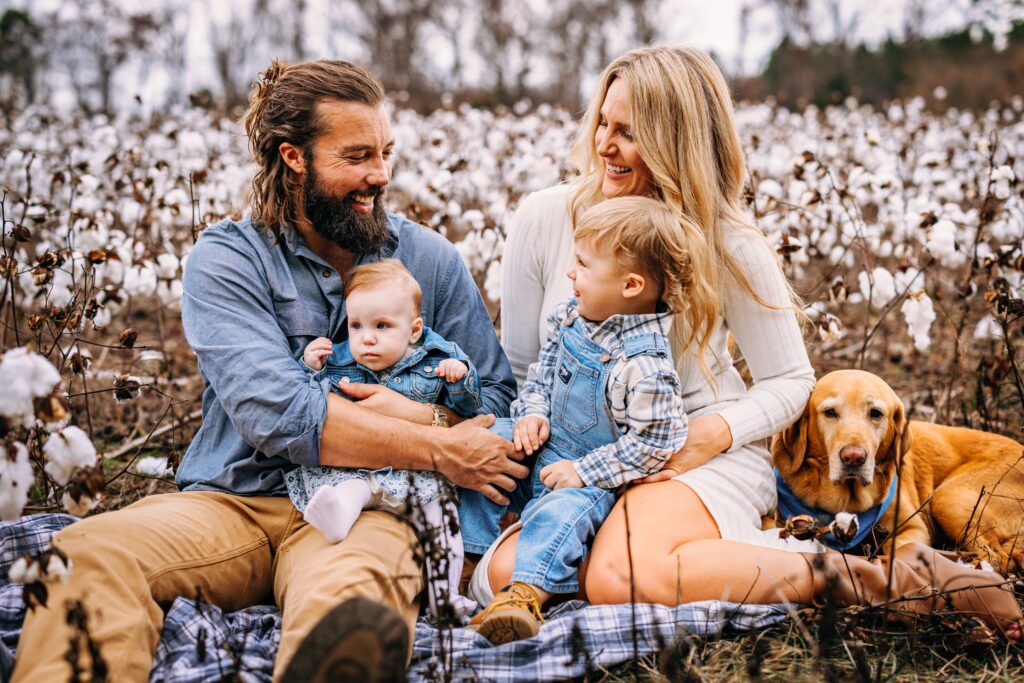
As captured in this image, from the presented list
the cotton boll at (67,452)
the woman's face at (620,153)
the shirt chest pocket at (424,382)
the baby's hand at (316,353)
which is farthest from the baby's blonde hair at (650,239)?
the cotton boll at (67,452)

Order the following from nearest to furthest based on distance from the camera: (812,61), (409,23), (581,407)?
(581,407), (409,23), (812,61)

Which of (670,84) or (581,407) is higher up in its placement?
(670,84)

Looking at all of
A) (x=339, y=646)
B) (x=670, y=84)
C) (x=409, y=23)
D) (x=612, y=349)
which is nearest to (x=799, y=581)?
(x=612, y=349)

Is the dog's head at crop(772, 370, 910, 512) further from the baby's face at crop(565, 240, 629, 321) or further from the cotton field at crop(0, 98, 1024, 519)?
the baby's face at crop(565, 240, 629, 321)

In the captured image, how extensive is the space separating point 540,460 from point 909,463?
63.9 inches

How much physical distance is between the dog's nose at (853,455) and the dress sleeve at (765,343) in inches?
9.4

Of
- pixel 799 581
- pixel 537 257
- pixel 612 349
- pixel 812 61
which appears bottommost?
pixel 799 581

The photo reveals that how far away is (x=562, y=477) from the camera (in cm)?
312

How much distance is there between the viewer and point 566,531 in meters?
2.97

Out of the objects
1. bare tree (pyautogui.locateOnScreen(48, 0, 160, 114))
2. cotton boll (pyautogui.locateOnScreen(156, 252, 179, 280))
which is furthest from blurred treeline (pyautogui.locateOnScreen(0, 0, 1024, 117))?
cotton boll (pyautogui.locateOnScreen(156, 252, 179, 280))

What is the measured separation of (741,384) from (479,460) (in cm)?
114

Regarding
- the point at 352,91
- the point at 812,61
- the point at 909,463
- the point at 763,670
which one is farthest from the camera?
the point at 812,61

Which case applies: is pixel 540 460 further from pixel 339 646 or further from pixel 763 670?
pixel 339 646

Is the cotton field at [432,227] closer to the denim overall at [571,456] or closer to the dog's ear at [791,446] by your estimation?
the dog's ear at [791,446]
